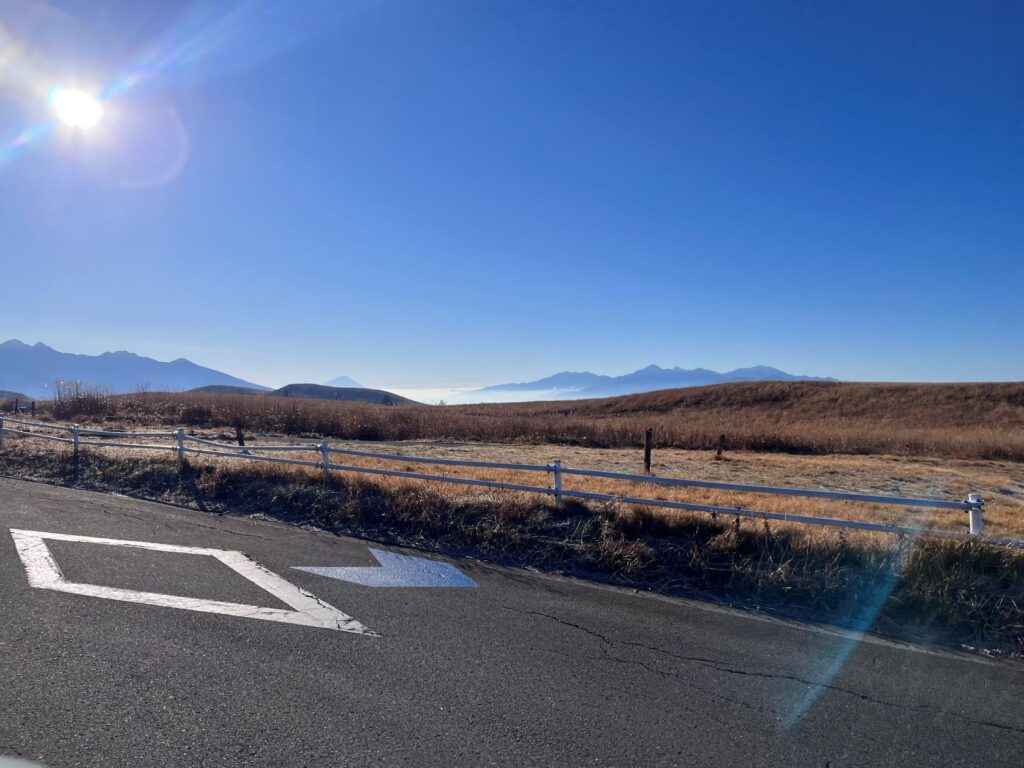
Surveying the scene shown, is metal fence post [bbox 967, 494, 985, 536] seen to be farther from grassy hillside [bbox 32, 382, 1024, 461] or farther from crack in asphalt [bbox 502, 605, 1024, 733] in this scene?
grassy hillside [bbox 32, 382, 1024, 461]

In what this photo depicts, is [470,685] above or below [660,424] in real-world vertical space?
below

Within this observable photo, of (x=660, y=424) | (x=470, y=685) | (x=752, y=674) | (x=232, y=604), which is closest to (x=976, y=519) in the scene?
(x=752, y=674)

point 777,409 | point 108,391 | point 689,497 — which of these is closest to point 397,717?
point 689,497

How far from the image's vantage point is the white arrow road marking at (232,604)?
15.4ft

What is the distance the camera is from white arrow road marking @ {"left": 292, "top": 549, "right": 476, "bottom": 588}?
570 cm

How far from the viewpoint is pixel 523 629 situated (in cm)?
463

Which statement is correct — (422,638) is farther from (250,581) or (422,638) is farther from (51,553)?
(51,553)

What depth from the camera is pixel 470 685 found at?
3.71 meters

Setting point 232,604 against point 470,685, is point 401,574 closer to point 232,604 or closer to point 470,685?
point 232,604

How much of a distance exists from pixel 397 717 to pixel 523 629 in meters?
1.50

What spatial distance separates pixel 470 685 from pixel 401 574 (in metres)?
2.43

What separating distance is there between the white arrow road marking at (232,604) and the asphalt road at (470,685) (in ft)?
0.28

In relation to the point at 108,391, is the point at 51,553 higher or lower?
lower

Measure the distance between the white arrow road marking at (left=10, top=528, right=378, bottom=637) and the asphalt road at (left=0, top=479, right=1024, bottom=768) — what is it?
3.3 inches
